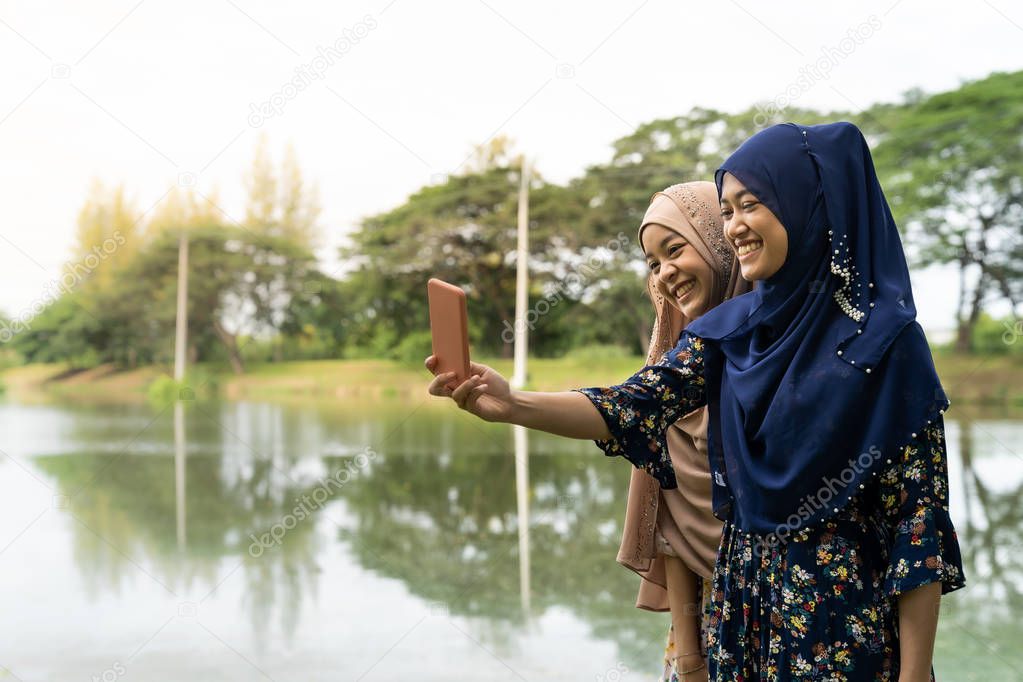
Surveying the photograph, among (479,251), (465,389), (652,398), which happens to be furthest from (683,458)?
(479,251)

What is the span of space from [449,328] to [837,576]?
0.47 m

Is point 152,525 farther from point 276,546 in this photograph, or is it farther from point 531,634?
point 531,634

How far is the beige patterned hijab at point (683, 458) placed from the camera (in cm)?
127

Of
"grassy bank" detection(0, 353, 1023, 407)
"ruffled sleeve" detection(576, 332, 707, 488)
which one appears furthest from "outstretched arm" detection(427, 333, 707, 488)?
"grassy bank" detection(0, 353, 1023, 407)

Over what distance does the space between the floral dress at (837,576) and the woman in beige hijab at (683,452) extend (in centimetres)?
16

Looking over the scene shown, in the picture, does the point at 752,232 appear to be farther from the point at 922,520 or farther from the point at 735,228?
the point at 922,520

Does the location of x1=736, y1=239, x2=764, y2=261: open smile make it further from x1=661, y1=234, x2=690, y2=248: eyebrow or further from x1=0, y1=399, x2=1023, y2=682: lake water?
x1=0, y1=399, x2=1023, y2=682: lake water

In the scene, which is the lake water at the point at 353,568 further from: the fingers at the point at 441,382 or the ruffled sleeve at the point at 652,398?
the fingers at the point at 441,382

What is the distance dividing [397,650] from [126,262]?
18.1 meters

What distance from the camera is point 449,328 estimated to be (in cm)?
99

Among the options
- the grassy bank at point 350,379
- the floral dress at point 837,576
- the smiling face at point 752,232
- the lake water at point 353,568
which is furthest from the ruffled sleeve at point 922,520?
A: the grassy bank at point 350,379

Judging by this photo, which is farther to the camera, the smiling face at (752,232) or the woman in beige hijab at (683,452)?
the woman in beige hijab at (683,452)

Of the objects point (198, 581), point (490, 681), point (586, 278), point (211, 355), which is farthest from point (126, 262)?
point (490, 681)

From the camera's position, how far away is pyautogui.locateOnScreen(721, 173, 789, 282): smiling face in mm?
1058
